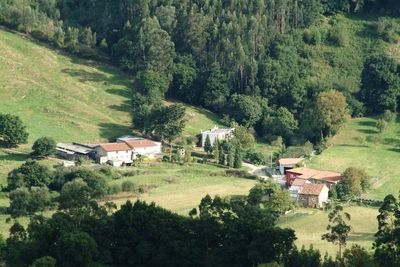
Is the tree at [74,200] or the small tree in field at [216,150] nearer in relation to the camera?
the tree at [74,200]

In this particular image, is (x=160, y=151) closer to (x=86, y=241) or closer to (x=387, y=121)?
(x=387, y=121)

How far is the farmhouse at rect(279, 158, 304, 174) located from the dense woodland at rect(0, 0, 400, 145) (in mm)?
8716

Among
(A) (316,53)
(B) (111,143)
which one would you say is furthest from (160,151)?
(A) (316,53)

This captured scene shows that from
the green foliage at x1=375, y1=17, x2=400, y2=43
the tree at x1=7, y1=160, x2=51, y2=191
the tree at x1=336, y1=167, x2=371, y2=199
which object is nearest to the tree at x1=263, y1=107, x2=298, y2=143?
the tree at x1=336, y1=167, x2=371, y2=199

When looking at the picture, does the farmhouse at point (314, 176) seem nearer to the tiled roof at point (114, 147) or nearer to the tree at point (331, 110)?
the tree at point (331, 110)

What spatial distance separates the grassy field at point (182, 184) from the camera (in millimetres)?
71562

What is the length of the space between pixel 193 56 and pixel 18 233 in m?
53.1

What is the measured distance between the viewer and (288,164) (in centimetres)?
8225

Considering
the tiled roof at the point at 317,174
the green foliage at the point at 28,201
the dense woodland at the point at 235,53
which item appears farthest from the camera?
the dense woodland at the point at 235,53

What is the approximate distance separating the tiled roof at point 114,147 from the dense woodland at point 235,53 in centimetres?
527

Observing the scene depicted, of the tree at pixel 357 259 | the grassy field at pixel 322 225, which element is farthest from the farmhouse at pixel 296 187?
the tree at pixel 357 259

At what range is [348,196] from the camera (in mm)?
74938

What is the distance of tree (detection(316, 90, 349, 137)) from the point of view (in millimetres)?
90750

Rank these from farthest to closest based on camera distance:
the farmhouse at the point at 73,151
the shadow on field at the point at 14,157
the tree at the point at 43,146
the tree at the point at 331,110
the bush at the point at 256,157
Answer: the tree at the point at 331,110
the bush at the point at 256,157
the farmhouse at the point at 73,151
the tree at the point at 43,146
the shadow on field at the point at 14,157
